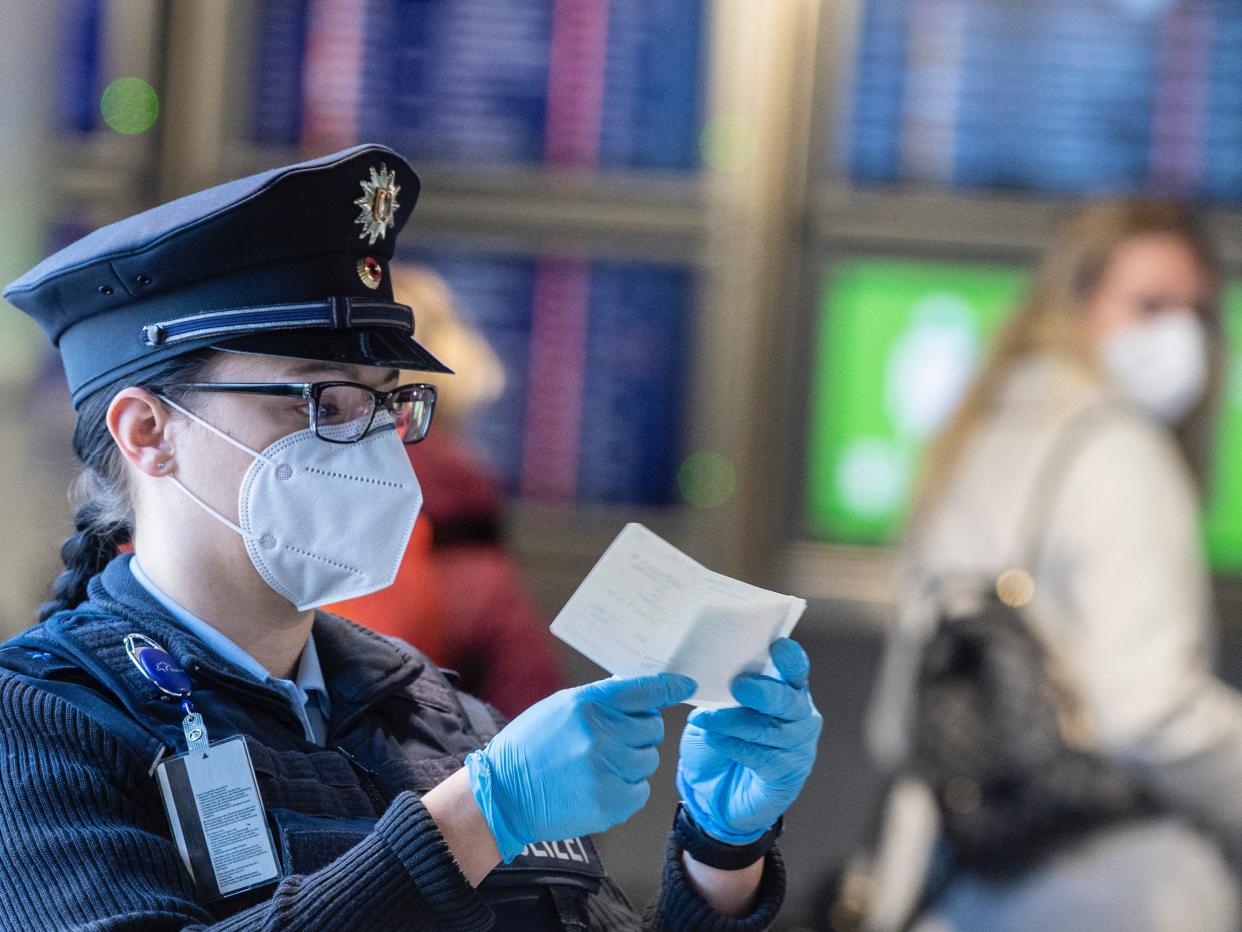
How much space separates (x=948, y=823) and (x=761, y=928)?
1.66 m

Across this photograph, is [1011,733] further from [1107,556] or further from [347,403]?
[347,403]

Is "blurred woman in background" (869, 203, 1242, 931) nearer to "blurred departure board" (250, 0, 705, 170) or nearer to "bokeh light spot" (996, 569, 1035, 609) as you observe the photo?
"bokeh light spot" (996, 569, 1035, 609)

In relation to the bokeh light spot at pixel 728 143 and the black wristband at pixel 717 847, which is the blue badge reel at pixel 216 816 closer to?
the black wristband at pixel 717 847

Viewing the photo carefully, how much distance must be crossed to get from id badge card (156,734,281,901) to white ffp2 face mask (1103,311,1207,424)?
238cm

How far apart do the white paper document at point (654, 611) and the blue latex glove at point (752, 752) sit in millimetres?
70

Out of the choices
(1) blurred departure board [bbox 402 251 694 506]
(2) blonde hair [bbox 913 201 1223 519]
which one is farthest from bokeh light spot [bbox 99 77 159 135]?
(2) blonde hair [bbox 913 201 1223 519]

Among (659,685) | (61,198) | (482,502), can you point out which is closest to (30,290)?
(659,685)

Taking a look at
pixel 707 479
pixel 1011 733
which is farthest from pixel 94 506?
pixel 707 479

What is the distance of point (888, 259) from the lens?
3.48m

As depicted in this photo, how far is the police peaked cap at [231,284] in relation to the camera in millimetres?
1314

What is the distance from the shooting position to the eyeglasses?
1.35 m

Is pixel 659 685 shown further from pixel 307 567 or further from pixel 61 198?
pixel 61 198

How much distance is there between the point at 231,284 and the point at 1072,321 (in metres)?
2.27

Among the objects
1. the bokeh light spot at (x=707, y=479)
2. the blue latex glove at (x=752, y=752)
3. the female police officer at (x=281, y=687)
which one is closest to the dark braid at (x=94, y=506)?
the female police officer at (x=281, y=687)
